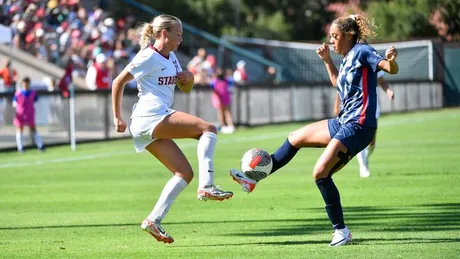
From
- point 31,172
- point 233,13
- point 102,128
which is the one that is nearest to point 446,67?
point 233,13

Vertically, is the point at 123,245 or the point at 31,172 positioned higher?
the point at 123,245

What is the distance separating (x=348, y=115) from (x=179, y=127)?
1540 mm

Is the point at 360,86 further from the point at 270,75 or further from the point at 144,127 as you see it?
the point at 270,75

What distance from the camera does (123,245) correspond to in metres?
10.5

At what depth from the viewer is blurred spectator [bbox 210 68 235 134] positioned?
34.4m

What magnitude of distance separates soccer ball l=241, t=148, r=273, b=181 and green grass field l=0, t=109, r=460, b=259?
66cm

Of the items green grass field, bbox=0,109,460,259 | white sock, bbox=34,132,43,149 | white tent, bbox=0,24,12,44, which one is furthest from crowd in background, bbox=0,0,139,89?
green grass field, bbox=0,109,460,259

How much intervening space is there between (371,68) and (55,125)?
20123 millimetres

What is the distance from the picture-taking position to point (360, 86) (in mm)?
9805

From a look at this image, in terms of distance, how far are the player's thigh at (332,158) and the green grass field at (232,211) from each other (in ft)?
2.28

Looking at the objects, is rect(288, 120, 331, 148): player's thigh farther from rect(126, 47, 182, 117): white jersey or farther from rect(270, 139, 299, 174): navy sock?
rect(126, 47, 182, 117): white jersey

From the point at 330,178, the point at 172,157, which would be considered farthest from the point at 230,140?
the point at 330,178

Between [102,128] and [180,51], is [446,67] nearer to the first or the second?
[180,51]

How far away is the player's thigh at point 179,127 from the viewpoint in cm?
990
